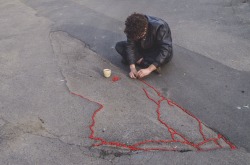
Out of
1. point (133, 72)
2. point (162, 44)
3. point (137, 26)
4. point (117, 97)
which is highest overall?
point (137, 26)

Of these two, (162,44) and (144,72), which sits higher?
(162,44)

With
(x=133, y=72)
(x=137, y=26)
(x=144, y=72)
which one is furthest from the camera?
(x=133, y=72)

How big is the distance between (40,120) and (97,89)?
917 mm

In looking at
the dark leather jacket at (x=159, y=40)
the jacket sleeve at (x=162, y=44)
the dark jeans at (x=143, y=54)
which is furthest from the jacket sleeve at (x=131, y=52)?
the jacket sleeve at (x=162, y=44)

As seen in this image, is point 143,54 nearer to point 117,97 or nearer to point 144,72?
point 144,72

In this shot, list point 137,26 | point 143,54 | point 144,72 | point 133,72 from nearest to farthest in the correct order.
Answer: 1. point 137,26
2. point 144,72
3. point 133,72
4. point 143,54

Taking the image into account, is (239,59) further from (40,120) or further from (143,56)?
(40,120)

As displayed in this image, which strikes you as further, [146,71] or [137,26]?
[146,71]

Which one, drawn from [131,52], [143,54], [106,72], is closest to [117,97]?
[106,72]

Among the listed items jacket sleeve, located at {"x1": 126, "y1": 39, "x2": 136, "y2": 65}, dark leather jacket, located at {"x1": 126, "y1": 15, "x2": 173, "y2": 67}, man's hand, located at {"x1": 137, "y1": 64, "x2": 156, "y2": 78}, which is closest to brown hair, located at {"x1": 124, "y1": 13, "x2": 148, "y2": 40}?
dark leather jacket, located at {"x1": 126, "y1": 15, "x2": 173, "y2": 67}

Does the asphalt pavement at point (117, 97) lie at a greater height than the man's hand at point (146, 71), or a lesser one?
lesser

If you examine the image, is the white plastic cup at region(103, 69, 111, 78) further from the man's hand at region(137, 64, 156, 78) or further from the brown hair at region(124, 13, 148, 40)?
the brown hair at region(124, 13, 148, 40)

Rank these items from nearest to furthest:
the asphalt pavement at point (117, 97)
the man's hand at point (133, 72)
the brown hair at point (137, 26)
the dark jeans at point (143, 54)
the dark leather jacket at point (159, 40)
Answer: the asphalt pavement at point (117, 97)
the brown hair at point (137, 26)
the dark leather jacket at point (159, 40)
the man's hand at point (133, 72)
the dark jeans at point (143, 54)

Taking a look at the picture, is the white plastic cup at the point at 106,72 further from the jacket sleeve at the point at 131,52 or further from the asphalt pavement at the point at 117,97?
the jacket sleeve at the point at 131,52
